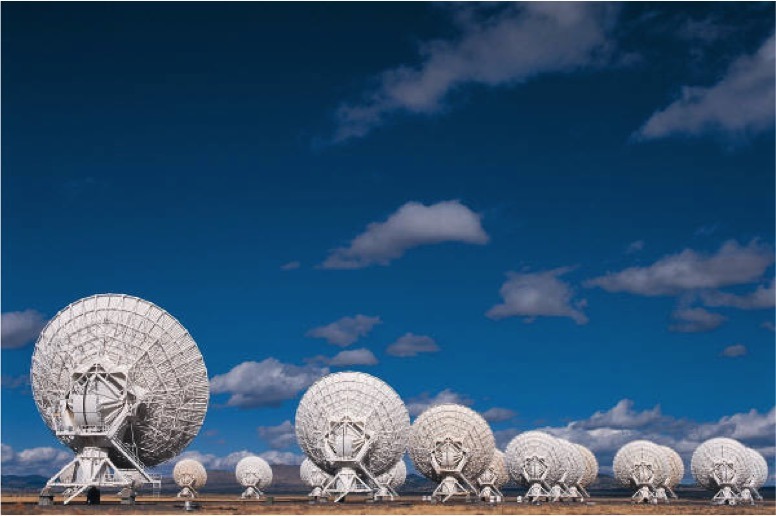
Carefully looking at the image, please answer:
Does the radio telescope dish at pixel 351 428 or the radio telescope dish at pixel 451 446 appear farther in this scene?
the radio telescope dish at pixel 451 446

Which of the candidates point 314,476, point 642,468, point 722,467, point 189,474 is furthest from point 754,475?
point 189,474

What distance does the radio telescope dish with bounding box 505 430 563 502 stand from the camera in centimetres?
10688

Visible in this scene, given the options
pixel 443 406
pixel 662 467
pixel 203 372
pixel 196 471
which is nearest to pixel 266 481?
pixel 196 471

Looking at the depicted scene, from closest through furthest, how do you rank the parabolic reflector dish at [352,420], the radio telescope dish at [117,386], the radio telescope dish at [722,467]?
the radio telescope dish at [117,386]
the parabolic reflector dish at [352,420]
the radio telescope dish at [722,467]

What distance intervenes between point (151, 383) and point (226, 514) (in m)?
10.3

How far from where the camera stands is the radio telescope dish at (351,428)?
7725 centimetres

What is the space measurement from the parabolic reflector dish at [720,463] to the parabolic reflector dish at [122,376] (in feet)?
250

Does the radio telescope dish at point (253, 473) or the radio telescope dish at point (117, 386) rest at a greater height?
the radio telescope dish at point (117, 386)

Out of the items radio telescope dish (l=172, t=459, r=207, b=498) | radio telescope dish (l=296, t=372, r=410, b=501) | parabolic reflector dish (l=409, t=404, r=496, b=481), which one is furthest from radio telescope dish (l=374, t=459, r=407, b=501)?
radio telescope dish (l=172, t=459, r=207, b=498)

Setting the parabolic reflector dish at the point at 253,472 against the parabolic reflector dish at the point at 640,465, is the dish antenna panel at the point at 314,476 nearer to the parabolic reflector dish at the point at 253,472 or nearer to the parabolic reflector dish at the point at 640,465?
the parabolic reflector dish at the point at 253,472

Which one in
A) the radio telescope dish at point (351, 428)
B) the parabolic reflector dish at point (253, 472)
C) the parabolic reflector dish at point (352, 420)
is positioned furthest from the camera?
the parabolic reflector dish at point (253, 472)

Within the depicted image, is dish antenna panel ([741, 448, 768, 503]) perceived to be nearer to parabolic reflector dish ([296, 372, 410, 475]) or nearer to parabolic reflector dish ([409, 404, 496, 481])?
parabolic reflector dish ([409, 404, 496, 481])

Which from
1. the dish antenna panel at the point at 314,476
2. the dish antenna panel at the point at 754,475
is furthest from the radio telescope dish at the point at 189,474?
the dish antenna panel at the point at 754,475

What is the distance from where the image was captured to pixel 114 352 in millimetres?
61250
